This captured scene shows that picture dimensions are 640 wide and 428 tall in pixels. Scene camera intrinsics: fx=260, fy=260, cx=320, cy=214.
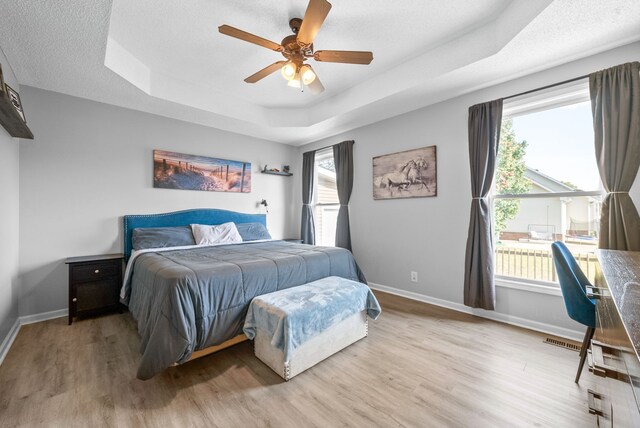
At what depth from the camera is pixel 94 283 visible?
9.50 ft

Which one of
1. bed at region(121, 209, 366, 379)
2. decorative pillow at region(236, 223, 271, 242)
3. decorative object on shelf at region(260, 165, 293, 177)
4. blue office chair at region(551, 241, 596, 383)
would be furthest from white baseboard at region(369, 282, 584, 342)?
decorative object on shelf at region(260, 165, 293, 177)

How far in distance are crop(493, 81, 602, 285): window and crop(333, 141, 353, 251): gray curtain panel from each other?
205 centimetres

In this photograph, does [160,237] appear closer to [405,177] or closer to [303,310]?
[303,310]

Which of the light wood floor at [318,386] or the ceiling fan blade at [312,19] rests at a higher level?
the ceiling fan blade at [312,19]

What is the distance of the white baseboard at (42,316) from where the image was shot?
9.09 ft

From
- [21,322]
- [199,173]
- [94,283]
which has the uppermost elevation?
[199,173]

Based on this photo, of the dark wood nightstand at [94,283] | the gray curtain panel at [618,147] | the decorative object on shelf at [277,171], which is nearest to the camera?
the gray curtain panel at [618,147]

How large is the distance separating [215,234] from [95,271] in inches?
52.7

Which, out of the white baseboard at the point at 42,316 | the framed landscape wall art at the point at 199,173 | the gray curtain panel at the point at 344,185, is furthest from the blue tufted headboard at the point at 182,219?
the gray curtain panel at the point at 344,185

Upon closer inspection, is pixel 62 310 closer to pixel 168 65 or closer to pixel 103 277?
pixel 103 277

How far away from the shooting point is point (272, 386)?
177cm

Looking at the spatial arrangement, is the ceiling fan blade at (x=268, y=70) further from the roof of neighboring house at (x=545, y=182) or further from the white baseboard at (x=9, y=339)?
the white baseboard at (x=9, y=339)

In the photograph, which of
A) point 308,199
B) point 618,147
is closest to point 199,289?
point 308,199

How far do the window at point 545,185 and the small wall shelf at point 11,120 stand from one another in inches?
172
